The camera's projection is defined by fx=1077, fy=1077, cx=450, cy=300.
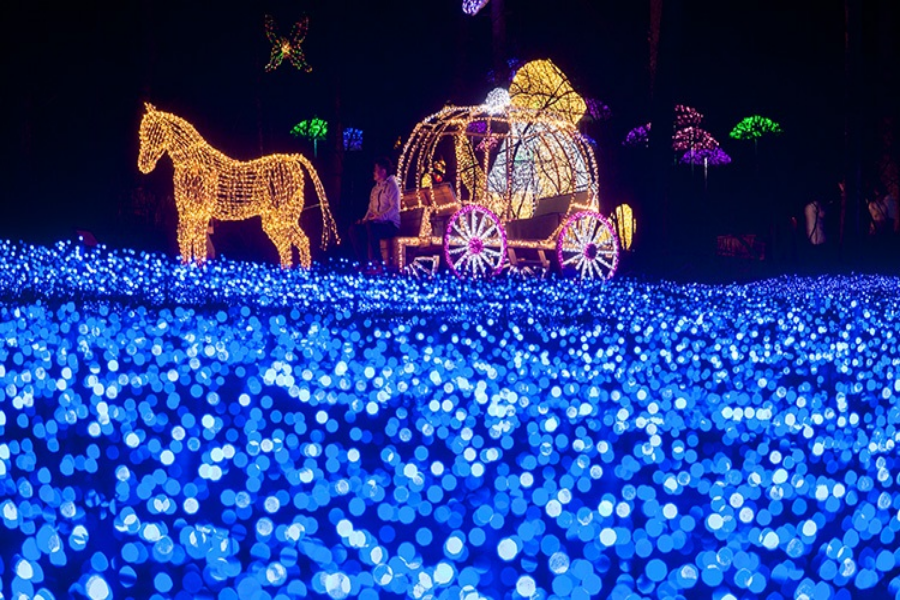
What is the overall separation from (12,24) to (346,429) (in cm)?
1519

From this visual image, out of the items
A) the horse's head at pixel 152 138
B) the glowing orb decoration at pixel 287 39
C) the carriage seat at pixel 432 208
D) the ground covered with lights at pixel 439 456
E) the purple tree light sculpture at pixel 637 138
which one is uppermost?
the glowing orb decoration at pixel 287 39

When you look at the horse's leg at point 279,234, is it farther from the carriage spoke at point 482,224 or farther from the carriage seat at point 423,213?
the carriage spoke at point 482,224

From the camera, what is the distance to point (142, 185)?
18.4 metres

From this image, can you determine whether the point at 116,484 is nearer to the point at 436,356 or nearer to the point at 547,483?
the point at 547,483

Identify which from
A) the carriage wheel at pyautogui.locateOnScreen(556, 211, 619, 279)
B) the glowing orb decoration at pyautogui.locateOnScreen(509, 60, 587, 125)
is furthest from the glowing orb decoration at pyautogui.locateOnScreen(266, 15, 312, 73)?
the carriage wheel at pyautogui.locateOnScreen(556, 211, 619, 279)

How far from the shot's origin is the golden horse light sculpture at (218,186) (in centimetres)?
1258

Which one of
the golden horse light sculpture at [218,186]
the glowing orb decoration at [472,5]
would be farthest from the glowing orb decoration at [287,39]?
the golden horse light sculpture at [218,186]

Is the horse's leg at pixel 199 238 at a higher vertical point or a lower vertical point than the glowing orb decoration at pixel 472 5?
lower

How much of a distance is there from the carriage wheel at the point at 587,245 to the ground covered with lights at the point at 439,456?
19.4ft

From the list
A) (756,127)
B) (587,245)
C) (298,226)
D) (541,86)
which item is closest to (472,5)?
(541,86)

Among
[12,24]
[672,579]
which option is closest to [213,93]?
[12,24]

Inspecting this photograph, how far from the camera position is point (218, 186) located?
1302cm

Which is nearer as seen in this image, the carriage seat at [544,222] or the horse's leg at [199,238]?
the horse's leg at [199,238]

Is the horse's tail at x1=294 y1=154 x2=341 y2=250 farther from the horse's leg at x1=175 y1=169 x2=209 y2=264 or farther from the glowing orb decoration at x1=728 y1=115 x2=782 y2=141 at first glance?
the glowing orb decoration at x1=728 y1=115 x2=782 y2=141
